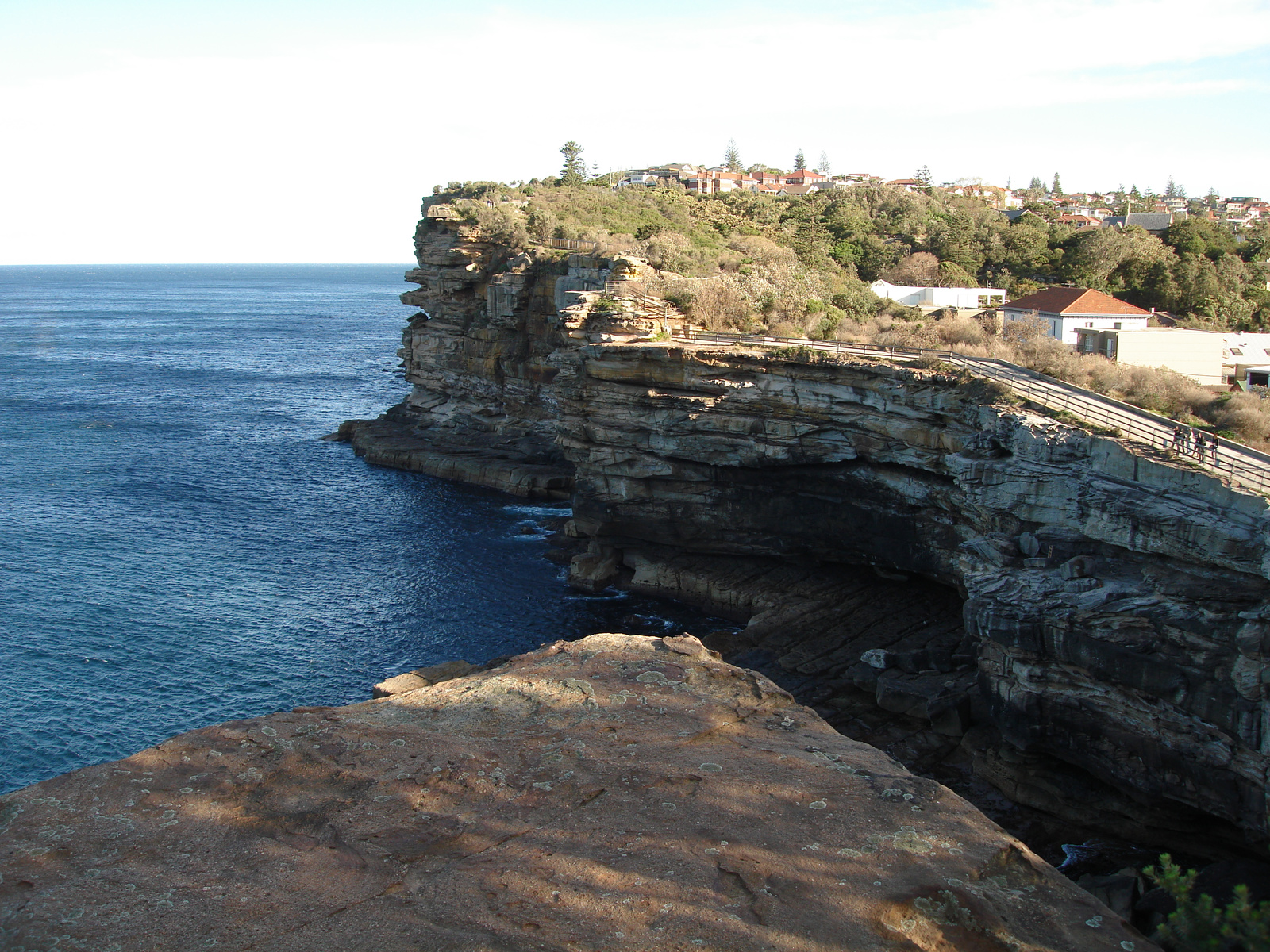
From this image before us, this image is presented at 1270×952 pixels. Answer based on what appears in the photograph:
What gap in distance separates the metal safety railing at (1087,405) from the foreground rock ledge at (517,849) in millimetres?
11418

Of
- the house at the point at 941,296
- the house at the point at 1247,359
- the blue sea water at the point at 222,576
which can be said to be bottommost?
the blue sea water at the point at 222,576

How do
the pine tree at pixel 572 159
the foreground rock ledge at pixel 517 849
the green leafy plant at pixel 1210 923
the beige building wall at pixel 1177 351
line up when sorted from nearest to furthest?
1. the green leafy plant at pixel 1210 923
2. the foreground rock ledge at pixel 517 849
3. the beige building wall at pixel 1177 351
4. the pine tree at pixel 572 159

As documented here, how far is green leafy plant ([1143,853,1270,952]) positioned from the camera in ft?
31.9

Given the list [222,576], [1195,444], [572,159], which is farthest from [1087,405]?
[572,159]

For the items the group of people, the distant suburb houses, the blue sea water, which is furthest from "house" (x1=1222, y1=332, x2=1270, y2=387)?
the distant suburb houses

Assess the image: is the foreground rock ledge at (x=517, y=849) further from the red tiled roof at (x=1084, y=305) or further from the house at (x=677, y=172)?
the house at (x=677, y=172)

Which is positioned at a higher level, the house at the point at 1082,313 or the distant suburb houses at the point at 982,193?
the distant suburb houses at the point at 982,193

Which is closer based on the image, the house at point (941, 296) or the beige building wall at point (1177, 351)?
the beige building wall at point (1177, 351)

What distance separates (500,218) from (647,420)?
1170 inches

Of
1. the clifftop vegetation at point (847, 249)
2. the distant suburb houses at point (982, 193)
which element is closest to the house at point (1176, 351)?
the clifftop vegetation at point (847, 249)

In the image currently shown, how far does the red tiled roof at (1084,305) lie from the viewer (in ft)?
132

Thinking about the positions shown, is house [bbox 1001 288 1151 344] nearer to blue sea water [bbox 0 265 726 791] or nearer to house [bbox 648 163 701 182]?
blue sea water [bbox 0 265 726 791]

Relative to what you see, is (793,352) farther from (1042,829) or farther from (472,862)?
(472,862)

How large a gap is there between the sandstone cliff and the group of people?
943mm
